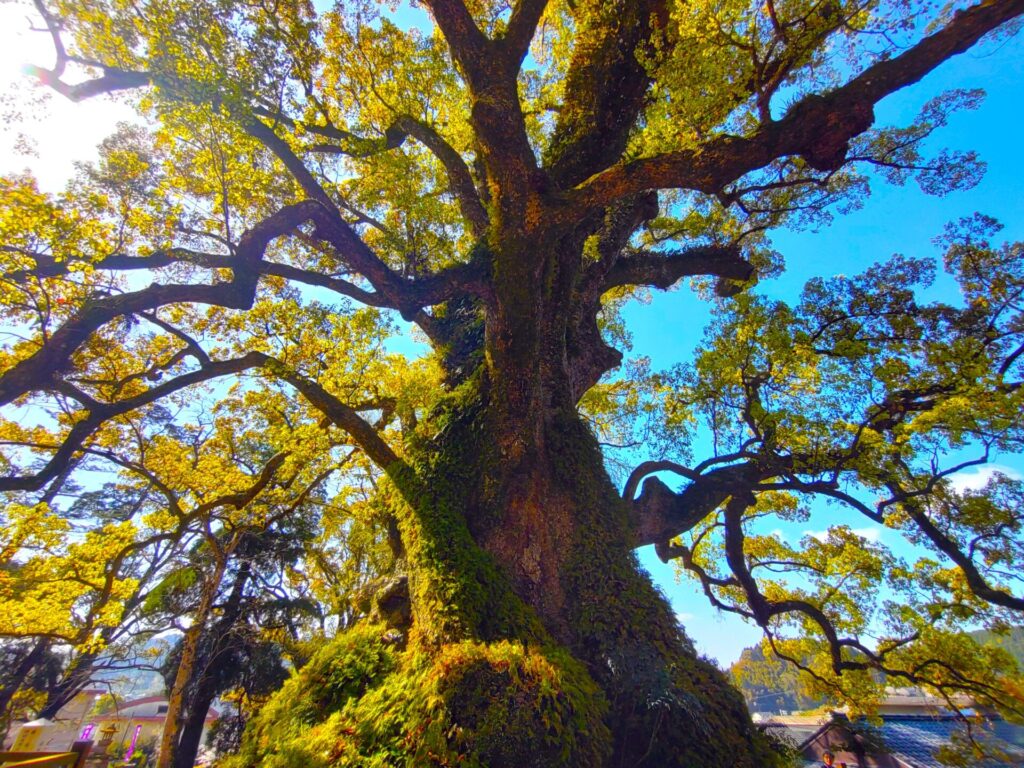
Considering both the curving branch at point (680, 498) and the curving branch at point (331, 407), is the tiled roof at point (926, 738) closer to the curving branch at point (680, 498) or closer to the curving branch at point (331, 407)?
the curving branch at point (680, 498)

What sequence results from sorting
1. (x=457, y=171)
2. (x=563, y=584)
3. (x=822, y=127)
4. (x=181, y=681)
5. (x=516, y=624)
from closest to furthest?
(x=822, y=127)
(x=516, y=624)
(x=563, y=584)
(x=457, y=171)
(x=181, y=681)

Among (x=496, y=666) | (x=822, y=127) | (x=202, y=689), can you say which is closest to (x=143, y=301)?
(x=496, y=666)

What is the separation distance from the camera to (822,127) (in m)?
3.79

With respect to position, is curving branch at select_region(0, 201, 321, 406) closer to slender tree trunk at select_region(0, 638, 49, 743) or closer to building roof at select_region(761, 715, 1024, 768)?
building roof at select_region(761, 715, 1024, 768)

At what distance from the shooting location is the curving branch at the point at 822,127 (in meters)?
3.63

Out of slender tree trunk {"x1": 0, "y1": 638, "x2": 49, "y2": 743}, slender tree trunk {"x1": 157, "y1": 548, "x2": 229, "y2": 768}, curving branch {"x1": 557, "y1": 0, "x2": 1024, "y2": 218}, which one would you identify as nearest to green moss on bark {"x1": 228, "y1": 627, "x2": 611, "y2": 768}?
curving branch {"x1": 557, "y1": 0, "x2": 1024, "y2": 218}

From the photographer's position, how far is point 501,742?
3164 millimetres

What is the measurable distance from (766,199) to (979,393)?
4.54m

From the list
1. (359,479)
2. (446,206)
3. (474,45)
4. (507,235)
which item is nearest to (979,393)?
(507,235)

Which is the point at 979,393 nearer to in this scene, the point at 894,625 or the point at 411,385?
the point at 894,625


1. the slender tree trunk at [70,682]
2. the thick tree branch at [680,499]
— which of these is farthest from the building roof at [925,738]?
the slender tree trunk at [70,682]

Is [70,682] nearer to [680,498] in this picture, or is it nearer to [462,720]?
[462,720]

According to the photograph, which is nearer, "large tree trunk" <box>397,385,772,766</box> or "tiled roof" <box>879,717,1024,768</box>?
"large tree trunk" <box>397,385,772,766</box>

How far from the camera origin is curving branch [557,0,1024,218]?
363cm
